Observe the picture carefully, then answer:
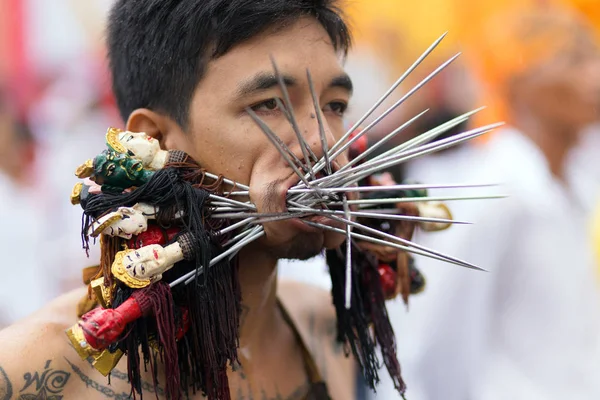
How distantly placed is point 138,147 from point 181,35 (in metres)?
0.31

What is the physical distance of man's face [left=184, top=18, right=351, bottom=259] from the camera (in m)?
1.92

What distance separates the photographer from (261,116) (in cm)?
194

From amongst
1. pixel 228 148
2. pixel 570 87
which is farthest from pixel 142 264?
pixel 570 87

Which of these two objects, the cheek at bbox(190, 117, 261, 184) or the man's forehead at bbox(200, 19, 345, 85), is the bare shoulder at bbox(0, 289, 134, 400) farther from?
the man's forehead at bbox(200, 19, 345, 85)

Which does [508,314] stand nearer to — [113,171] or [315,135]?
[315,135]

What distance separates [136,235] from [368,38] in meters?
4.94

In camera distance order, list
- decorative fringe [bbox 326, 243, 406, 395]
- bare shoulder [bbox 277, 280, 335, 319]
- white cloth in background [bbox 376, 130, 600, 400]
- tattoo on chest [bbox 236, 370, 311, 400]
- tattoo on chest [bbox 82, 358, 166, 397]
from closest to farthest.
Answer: tattoo on chest [bbox 82, 358, 166, 397]
tattoo on chest [bbox 236, 370, 311, 400]
decorative fringe [bbox 326, 243, 406, 395]
bare shoulder [bbox 277, 280, 335, 319]
white cloth in background [bbox 376, 130, 600, 400]

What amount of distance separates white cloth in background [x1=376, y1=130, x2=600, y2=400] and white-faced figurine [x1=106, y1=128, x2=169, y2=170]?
2.50 m

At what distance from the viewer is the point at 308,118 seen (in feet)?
6.42

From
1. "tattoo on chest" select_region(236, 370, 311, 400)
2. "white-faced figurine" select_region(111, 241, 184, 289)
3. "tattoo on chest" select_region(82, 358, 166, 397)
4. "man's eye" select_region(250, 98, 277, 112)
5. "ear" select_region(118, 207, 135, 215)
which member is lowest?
"tattoo on chest" select_region(236, 370, 311, 400)

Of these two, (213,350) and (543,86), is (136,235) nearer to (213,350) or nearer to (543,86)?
(213,350)

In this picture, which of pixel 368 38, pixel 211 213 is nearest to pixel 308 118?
pixel 211 213

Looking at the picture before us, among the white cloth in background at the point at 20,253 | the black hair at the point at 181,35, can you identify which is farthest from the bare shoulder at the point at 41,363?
the white cloth in background at the point at 20,253

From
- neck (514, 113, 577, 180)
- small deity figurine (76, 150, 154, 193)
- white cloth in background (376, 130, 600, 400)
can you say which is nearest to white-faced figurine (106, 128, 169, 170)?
small deity figurine (76, 150, 154, 193)
